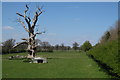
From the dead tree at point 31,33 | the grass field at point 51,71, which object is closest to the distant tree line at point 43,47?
the dead tree at point 31,33

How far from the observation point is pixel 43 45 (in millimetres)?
85312

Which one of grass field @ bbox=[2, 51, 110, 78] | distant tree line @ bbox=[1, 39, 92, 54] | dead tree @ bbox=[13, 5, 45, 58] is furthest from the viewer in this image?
distant tree line @ bbox=[1, 39, 92, 54]

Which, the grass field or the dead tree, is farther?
the dead tree

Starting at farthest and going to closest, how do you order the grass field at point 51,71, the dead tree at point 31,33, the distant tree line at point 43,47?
the distant tree line at point 43,47
the dead tree at point 31,33
the grass field at point 51,71

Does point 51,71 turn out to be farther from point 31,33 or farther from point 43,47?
point 43,47

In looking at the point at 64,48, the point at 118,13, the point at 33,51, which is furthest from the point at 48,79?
the point at 64,48

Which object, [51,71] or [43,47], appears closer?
[51,71]

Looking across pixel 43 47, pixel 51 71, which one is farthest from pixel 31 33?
pixel 43 47

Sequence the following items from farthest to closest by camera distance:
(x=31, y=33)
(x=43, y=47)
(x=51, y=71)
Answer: (x=43, y=47) → (x=31, y=33) → (x=51, y=71)

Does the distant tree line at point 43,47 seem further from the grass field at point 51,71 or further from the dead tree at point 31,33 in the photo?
the grass field at point 51,71

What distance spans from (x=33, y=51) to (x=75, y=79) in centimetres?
2062

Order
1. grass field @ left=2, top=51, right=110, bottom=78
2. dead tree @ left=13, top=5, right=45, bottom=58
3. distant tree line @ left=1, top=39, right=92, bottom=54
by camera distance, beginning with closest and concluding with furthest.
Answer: grass field @ left=2, top=51, right=110, bottom=78, dead tree @ left=13, top=5, right=45, bottom=58, distant tree line @ left=1, top=39, right=92, bottom=54

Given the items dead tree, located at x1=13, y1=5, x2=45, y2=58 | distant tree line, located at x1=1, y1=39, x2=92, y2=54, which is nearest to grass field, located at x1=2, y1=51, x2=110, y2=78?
dead tree, located at x1=13, y1=5, x2=45, y2=58

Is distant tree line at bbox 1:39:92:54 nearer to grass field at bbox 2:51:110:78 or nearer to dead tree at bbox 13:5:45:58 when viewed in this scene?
dead tree at bbox 13:5:45:58
